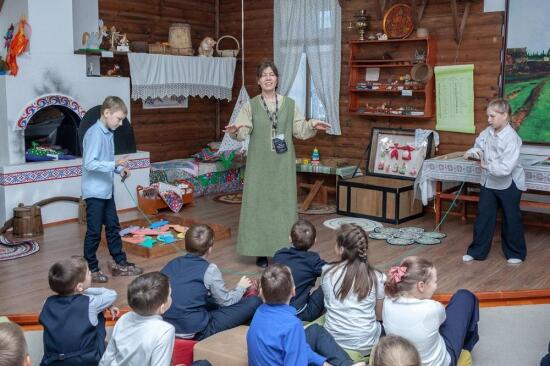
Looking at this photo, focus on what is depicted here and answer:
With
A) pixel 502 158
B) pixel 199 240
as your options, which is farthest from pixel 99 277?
pixel 502 158

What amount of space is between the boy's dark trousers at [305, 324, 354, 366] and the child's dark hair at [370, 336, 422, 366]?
3.33ft

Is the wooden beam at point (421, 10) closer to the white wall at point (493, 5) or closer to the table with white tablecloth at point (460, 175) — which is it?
the white wall at point (493, 5)

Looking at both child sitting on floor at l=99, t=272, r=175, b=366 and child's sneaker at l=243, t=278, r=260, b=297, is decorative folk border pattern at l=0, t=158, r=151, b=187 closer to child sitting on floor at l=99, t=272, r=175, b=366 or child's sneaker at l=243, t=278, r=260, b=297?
child's sneaker at l=243, t=278, r=260, b=297

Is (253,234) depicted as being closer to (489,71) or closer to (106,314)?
(106,314)

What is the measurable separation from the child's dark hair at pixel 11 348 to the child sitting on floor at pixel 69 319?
3.07 ft

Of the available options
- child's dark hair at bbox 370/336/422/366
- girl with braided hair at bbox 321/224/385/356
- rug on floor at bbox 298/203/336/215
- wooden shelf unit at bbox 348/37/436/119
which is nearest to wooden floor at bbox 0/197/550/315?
rug on floor at bbox 298/203/336/215

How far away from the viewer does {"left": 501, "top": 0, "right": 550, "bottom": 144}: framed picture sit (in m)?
5.82

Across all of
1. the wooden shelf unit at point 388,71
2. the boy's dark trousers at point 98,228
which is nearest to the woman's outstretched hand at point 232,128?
the boy's dark trousers at point 98,228

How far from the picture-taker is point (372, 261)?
4.96 metres

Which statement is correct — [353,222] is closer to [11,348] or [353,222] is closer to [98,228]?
[98,228]

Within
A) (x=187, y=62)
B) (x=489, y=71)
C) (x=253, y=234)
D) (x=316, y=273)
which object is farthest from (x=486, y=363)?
(x=187, y=62)

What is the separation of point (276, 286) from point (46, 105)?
4.14 m

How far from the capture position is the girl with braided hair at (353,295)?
10.4 ft

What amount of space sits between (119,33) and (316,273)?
15.6ft
